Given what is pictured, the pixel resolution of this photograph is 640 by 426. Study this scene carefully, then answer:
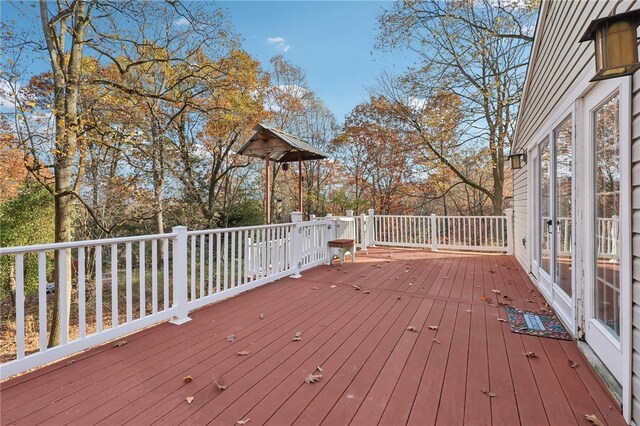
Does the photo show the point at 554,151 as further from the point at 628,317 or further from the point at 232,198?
the point at 232,198

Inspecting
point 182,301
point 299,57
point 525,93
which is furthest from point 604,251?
point 299,57

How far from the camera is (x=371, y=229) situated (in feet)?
29.3

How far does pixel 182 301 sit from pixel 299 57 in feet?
42.6

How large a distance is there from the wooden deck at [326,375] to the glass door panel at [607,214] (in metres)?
0.46

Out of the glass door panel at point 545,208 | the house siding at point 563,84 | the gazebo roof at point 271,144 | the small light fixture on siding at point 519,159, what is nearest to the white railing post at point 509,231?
the house siding at point 563,84

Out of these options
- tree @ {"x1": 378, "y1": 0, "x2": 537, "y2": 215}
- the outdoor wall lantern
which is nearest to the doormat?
the outdoor wall lantern

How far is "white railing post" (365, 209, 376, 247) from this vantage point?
8.73 meters

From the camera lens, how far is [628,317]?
1.67 metres

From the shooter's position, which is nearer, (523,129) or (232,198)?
(523,129)

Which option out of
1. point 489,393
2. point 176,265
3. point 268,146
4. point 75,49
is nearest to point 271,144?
point 268,146

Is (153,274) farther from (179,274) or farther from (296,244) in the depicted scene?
(296,244)

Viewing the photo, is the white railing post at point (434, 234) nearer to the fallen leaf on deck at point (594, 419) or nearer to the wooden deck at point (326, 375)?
the wooden deck at point (326, 375)

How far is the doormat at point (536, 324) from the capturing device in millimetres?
2768

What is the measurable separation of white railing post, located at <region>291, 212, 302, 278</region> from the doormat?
306 cm
